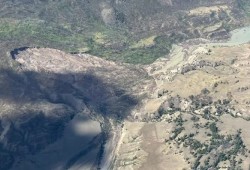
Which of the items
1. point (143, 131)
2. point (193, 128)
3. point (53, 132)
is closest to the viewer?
point (193, 128)

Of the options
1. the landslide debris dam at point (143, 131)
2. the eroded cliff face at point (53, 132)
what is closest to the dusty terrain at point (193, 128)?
the landslide debris dam at point (143, 131)

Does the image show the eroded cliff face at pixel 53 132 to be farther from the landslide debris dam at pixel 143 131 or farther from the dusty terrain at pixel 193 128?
the dusty terrain at pixel 193 128

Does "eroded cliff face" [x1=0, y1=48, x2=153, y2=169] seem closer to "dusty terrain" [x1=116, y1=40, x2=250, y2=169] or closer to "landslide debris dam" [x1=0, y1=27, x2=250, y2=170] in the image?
"landslide debris dam" [x1=0, y1=27, x2=250, y2=170]

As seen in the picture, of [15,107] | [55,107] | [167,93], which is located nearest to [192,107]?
[167,93]

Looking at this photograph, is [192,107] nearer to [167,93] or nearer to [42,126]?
[167,93]

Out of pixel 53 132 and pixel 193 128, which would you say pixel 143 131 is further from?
pixel 53 132

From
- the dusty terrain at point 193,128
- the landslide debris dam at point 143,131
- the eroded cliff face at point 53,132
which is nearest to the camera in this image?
the dusty terrain at point 193,128

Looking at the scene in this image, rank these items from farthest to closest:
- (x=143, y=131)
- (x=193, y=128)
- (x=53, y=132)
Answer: (x=53, y=132)
(x=143, y=131)
(x=193, y=128)

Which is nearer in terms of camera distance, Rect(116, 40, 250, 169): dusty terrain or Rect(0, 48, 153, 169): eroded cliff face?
Rect(116, 40, 250, 169): dusty terrain

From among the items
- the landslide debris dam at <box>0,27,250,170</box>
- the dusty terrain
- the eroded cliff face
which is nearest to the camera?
the dusty terrain

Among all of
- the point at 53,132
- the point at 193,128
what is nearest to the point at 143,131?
the point at 193,128

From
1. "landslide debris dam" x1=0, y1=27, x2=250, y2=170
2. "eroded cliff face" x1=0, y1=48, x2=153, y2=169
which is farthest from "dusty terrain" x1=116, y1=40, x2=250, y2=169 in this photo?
"eroded cliff face" x1=0, y1=48, x2=153, y2=169
